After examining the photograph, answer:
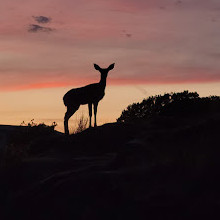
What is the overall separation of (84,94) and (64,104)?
174 centimetres

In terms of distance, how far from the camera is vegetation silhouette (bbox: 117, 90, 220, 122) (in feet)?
69.0

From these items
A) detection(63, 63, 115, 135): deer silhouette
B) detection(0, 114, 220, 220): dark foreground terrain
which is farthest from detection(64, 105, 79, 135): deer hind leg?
detection(0, 114, 220, 220): dark foreground terrain

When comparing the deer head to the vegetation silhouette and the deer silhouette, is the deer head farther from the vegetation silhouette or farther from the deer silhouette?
the vegetation silhouette

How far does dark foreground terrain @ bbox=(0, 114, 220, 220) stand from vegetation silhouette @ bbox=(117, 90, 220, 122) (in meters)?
5.40

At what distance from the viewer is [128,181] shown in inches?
458

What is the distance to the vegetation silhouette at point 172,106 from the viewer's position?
21.0 m

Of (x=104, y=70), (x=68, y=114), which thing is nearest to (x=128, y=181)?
(x=104, y=70)

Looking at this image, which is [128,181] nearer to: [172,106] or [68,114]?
[172,106]

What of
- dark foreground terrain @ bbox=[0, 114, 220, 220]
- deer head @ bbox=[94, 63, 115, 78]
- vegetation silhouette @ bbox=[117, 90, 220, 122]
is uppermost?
deer head @ bbox=[94, 63, 115, 78]

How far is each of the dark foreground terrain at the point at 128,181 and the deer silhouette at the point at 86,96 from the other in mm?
5166

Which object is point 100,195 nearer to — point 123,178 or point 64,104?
point 123,178

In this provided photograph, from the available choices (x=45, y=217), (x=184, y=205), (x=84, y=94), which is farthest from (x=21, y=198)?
(x=84, y=94)


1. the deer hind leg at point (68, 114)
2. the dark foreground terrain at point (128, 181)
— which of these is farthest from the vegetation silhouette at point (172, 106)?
the dark foreground terrain at point (128, 181)

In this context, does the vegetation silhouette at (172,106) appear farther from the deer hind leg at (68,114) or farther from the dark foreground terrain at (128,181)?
the dark foreground terrain at (128,181)
